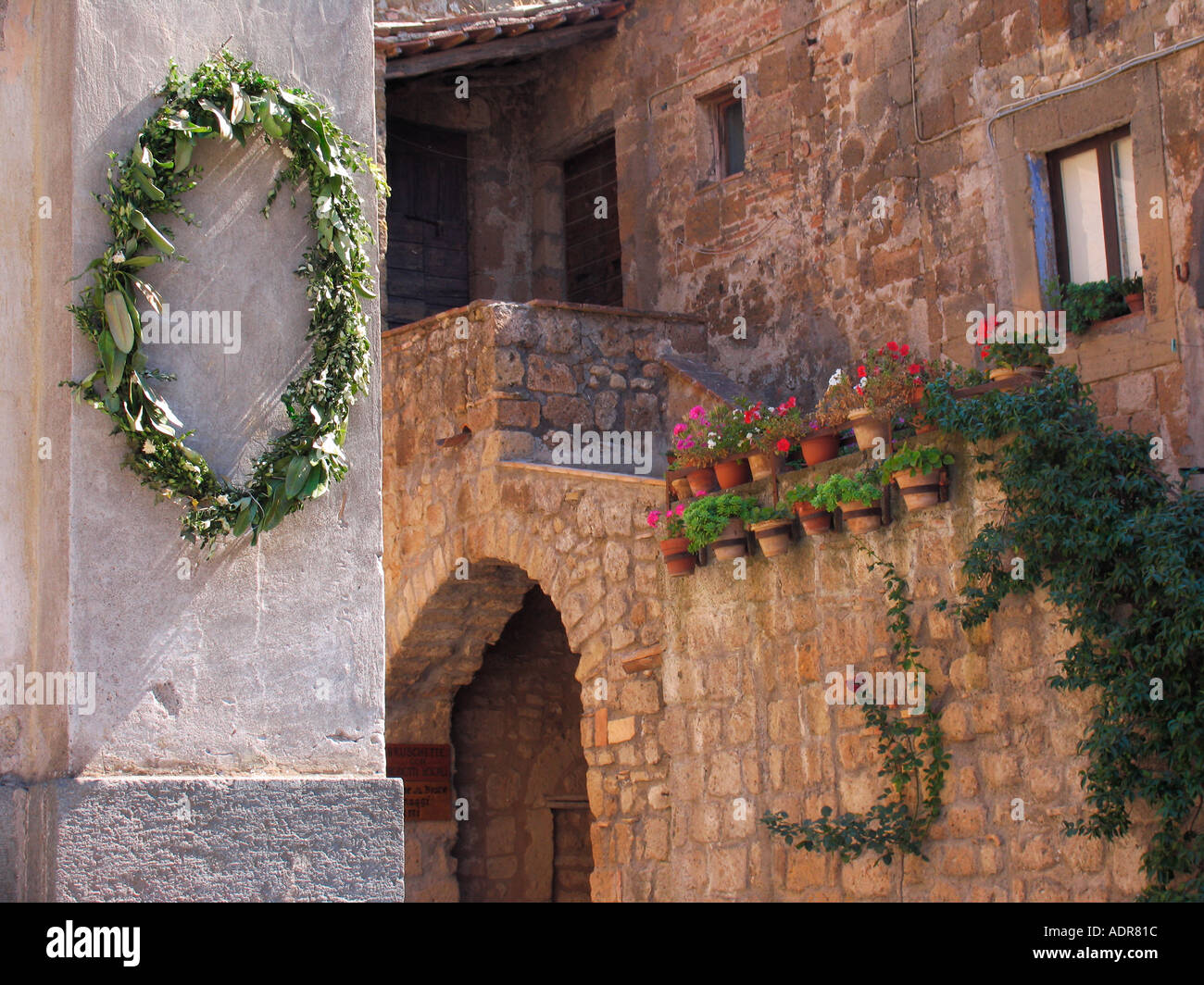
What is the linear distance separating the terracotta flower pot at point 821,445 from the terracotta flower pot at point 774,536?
342 millimetres

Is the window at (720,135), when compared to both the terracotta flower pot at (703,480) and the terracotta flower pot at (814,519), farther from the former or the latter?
the terracotta flower pot at (814,519)

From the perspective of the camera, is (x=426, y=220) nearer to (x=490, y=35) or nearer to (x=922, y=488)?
(x=490, y=35)

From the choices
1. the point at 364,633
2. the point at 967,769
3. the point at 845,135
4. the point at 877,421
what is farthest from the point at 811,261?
the point at 364,633

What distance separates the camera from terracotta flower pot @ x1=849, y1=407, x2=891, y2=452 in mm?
6668

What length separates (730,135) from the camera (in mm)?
11492

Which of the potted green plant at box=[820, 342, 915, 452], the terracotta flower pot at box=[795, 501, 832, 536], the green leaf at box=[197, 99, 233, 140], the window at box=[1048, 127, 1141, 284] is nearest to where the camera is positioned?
the green leaf at box=[197, 99, 233, 140]

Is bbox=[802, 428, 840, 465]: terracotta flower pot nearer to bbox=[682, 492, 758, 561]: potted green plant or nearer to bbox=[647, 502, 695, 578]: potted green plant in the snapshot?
bbox=[682, 492, 758, 561]: potted green plant

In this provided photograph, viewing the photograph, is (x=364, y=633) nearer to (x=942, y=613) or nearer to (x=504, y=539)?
(x=942, y=613)

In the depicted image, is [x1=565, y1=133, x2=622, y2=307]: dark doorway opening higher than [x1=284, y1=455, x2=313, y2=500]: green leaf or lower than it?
higher

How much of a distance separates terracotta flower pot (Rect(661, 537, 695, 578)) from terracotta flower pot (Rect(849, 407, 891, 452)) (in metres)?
1.31

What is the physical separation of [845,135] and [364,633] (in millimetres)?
7081

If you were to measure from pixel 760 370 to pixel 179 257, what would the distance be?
7059 mm

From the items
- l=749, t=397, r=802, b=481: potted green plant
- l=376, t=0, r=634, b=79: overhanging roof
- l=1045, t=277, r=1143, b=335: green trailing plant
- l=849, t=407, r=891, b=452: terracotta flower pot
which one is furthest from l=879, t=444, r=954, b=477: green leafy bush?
l=376, t=0, r=634, b=79: overhanging roof

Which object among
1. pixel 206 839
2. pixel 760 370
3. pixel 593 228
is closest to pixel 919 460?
pixel 206 839
